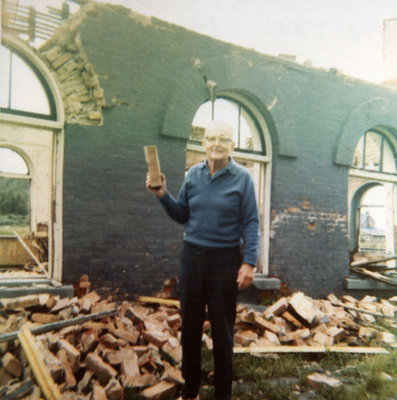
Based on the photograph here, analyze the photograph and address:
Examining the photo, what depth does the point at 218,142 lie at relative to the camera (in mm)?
2609

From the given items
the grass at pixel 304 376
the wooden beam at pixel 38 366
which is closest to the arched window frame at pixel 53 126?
the wooden beam at pixel 38 366

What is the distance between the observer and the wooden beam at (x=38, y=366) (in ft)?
8.46

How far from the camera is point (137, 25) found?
16.3 feet

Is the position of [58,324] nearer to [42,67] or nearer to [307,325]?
[42,67]

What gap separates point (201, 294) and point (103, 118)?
10.1ft

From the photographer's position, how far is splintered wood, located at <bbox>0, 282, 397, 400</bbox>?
2828mm

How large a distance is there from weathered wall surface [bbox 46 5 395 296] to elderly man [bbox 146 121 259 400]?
2339mm

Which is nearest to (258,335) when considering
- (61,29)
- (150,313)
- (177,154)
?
(150,313)

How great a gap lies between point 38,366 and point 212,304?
4.77 feet

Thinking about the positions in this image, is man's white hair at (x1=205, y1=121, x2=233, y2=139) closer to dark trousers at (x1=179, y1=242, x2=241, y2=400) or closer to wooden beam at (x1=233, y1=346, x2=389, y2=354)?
dark trousers at (x1=179, y1=242, x2=241, y2=400)

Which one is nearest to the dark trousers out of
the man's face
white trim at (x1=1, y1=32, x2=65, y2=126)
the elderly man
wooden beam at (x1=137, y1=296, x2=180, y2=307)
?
the elderly man

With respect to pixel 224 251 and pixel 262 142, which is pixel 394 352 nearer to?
pixel 224 251

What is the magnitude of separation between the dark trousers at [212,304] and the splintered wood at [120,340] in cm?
50

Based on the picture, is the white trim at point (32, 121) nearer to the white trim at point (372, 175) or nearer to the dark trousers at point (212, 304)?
the dark trousers at point (212, 304)
